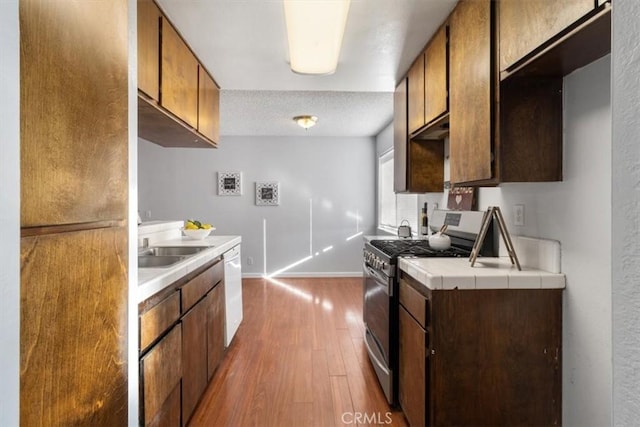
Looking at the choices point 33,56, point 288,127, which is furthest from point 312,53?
point 288,127

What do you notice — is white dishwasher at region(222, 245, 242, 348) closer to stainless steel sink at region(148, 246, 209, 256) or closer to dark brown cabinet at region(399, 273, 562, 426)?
stainless steel sink at region(148, 246, 209, 256)

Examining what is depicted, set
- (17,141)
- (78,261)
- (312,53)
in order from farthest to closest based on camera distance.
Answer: (312,53) < (78,261) < (17,141)

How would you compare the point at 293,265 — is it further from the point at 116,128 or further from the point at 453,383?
the point at 116,128

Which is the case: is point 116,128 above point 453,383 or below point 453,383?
above

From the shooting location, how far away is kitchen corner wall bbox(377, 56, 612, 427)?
1.33 metres

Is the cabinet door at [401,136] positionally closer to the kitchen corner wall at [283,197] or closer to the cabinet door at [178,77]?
the cabinet door at [178,77]

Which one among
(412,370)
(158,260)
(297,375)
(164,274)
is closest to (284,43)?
(164,274)

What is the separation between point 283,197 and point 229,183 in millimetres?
918

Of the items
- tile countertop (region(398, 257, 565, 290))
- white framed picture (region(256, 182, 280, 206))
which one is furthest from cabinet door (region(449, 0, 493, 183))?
white framed picture (region(256, 182, 280, 206))

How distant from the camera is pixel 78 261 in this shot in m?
0.84

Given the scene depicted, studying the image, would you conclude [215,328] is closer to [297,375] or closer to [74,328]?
[297,375]

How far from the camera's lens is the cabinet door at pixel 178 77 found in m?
1.89

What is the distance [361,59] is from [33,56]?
206 cm

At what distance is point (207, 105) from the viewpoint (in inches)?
106
